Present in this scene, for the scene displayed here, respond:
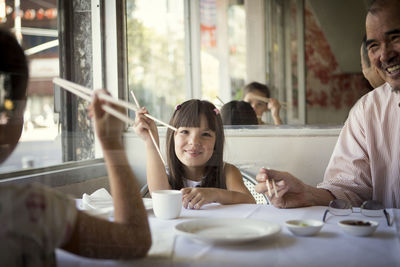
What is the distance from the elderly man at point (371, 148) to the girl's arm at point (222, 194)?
4cm

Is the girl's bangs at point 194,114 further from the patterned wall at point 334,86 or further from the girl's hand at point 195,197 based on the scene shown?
the patterned wall at point 334,86

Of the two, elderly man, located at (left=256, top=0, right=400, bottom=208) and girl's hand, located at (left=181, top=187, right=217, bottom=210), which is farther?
girl's hand, located at (left=181, top=187, right=217, bottom=210)

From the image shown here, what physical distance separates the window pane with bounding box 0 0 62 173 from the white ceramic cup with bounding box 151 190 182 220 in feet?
0.88

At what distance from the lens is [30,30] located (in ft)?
2.00

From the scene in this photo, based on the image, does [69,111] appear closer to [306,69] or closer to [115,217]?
[115,217]

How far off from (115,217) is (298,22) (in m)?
1.58

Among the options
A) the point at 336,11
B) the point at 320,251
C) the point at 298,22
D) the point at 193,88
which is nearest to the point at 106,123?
the point at 320,251

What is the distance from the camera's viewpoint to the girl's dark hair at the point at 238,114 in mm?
1206

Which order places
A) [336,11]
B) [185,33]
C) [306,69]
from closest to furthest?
[185,33], [336,11], [306,69]

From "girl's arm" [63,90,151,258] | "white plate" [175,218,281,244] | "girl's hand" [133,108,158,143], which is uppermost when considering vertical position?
"girl's hand" [133,108,158,143]

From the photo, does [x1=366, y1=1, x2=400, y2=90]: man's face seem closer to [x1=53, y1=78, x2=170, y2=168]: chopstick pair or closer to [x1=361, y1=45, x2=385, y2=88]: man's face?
[x1=361, y1=45, x2=385, y2=88]: man's face

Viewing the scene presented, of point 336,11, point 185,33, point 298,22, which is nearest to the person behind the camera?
point 185,33

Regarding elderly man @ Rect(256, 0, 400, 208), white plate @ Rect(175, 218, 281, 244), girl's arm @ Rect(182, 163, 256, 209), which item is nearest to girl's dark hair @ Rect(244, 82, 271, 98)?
elderly man @ Rect(256, 0, 400, 208)

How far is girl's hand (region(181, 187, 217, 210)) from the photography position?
1.06m
